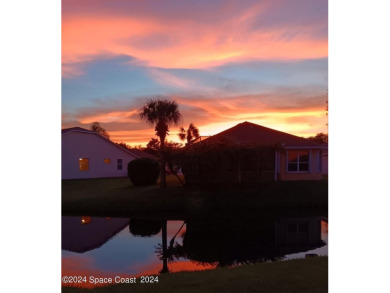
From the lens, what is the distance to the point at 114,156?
11.4 metres

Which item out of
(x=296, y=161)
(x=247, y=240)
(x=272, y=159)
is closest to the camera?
(x=247, y=240)

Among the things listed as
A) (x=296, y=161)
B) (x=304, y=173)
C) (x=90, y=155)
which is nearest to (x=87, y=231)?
(x=90, y=155)

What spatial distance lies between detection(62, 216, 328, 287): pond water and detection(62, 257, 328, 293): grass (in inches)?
24.5

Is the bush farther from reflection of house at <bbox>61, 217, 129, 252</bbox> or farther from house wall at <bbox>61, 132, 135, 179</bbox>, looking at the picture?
reflection of house at <bbox>61, 217, 129, 252</bbox>

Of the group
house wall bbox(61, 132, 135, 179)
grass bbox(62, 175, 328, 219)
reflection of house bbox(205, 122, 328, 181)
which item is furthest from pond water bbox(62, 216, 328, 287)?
reflection of house bbox(205, 122, 328, 181)

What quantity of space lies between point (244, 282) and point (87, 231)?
4742 mm

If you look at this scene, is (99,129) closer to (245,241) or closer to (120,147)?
(120,147)

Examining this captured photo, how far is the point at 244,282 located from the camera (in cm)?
635

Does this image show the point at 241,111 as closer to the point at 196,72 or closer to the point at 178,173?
the point at 196,72

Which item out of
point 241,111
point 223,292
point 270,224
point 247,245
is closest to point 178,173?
point 270,224

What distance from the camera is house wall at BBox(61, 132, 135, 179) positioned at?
931cm

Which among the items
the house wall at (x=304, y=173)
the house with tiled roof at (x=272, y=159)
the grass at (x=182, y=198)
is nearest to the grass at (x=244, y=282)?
the grass at (x=182, y=198)

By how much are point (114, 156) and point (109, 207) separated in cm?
171
